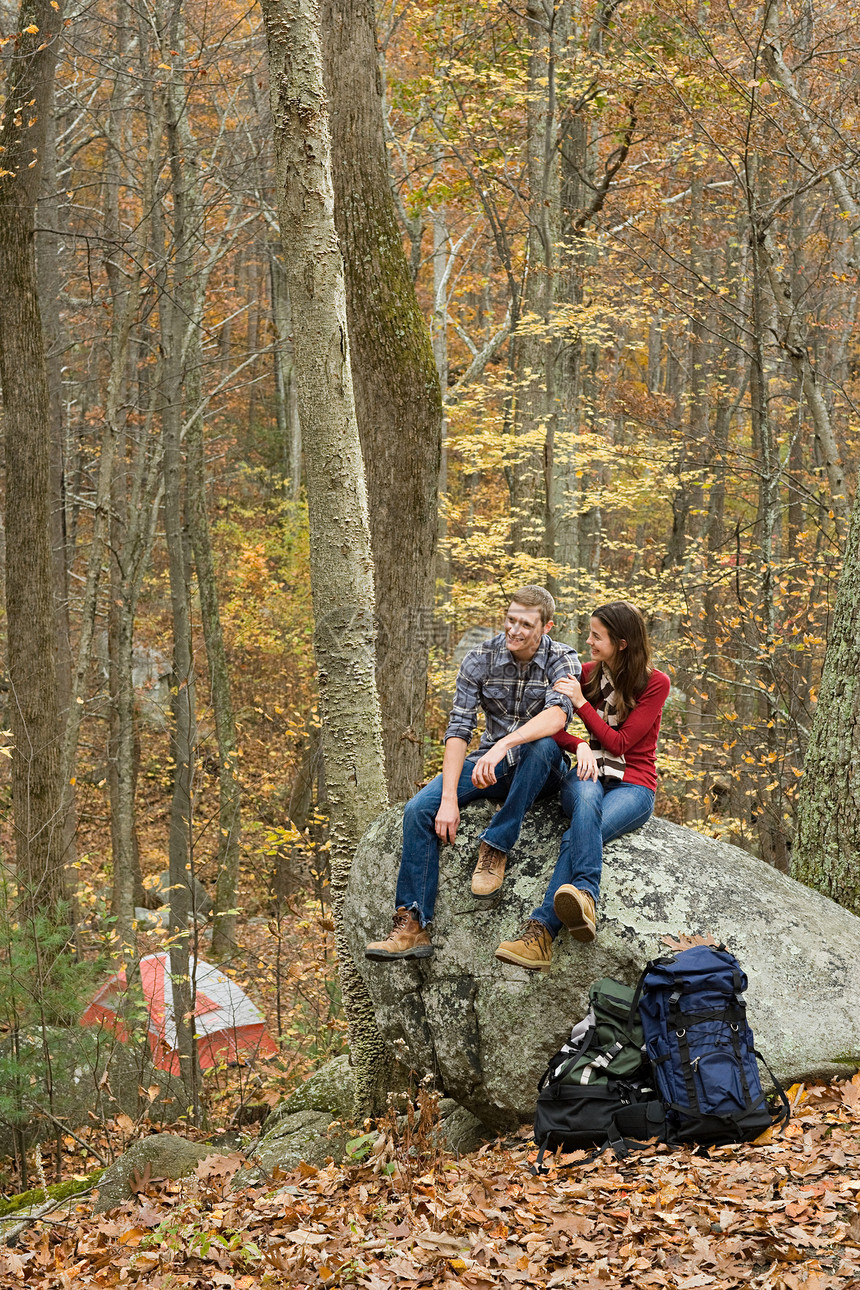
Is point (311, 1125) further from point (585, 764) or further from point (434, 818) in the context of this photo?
point (585, 764)

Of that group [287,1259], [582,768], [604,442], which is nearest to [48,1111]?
[287,1259]

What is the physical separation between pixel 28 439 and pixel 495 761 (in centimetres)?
637

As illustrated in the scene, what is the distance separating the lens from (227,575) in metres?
19.7

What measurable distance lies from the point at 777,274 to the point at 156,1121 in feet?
29.6

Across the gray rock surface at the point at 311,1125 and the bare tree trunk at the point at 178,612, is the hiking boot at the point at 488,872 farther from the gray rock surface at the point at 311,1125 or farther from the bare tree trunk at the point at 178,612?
the bare tree trunk at the point at 178,612

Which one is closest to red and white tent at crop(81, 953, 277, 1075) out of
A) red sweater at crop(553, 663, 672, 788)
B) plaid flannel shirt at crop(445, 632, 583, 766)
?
plaid flannel shirt at crop(445, 632, 583, 766)

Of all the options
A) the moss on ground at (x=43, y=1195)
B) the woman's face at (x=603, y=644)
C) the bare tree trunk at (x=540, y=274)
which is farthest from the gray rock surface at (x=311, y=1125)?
the bare tree trunk at (x=540, y=274)

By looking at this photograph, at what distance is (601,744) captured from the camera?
482cm

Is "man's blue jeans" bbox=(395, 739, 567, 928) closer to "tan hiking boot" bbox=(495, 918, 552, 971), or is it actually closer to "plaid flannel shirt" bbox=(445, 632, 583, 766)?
"plaid flannel shirt" bbox=(445, 632, 583, 766)

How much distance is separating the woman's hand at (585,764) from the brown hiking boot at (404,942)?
1035 millimetres

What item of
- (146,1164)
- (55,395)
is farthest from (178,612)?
(146,1164)

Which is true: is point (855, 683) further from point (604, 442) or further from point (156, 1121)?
point (604, 442)

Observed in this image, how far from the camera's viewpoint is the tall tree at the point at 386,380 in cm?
645

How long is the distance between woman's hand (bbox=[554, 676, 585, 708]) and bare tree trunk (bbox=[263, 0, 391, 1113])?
1052 mm
